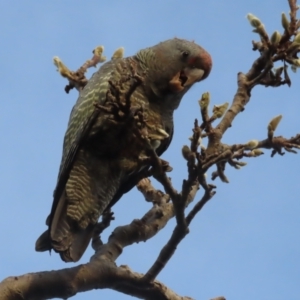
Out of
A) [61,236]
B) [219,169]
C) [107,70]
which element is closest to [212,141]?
[219,169]

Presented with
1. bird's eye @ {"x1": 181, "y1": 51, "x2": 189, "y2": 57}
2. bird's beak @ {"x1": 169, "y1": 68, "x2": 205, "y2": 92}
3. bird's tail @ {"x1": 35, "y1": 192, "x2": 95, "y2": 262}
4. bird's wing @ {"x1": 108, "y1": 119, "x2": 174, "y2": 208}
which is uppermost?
bird's eye @ {"x1": 181, "y1": 51, "x2": 189, "y2": 57}

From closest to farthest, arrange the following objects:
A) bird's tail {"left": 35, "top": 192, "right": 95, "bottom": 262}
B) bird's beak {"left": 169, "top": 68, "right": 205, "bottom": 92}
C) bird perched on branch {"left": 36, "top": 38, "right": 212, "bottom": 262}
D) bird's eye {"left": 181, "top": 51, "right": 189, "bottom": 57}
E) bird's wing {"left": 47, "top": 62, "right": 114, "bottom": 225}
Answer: bird's tail {"left": 35, "top": 192, "right": 95, "bottom": 262}
bird perched on branch {"left": 36, "top": 38, "right": 212, "bottom": 262}
bird's wing {"left": 47, "top": 62, "right": 114, "bottom": 225}
bird's beak {"left": 169, "top": 68, "right": 205, "bottom": 92}
bird's eye {"left": 181, "top": 51, "right": 189, "bottom": 57}

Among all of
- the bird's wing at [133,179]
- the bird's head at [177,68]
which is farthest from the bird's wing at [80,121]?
the bird's wing at [133,179]

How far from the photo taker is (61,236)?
4.46m

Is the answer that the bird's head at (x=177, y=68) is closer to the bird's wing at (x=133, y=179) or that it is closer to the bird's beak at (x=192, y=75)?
the bird's beak at (x=192, y=75)

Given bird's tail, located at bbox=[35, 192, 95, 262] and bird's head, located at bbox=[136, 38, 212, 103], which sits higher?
bird's head, located at bbox=[136, 38, 212, 103]

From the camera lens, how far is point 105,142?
16.2ft

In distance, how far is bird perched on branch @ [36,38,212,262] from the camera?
4578 millimetres

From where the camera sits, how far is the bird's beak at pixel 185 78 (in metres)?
5.32

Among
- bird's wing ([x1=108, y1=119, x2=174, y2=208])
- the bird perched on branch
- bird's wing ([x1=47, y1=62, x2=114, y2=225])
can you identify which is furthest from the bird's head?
bird's wing ([x1=47, y1=62, x2=114, y2=225])

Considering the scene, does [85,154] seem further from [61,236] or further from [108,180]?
[61,236]

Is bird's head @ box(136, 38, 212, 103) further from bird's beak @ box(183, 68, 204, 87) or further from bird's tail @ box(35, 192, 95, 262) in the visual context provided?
bird's tail @ box(35, 192, 95, 262)

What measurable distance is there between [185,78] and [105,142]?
1.12 metres

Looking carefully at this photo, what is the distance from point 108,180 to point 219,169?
4.98 feet
